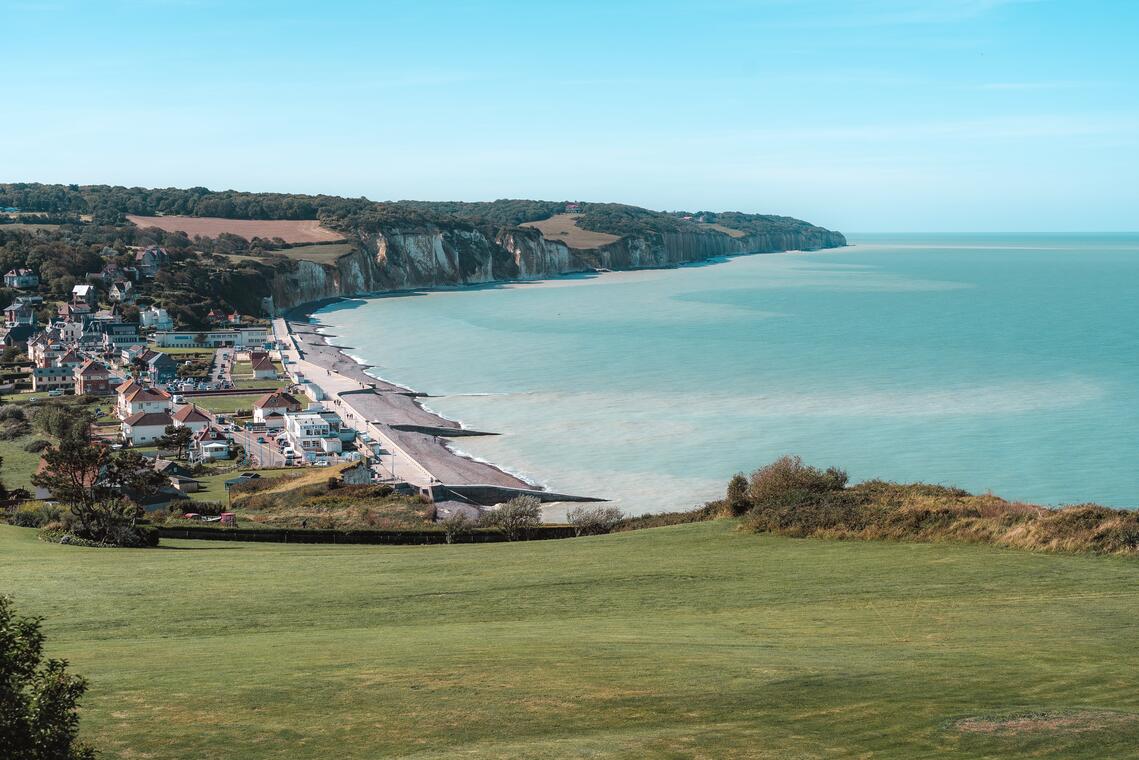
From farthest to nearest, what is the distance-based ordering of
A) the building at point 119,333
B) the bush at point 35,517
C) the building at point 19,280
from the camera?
the building at point 19,280, the building at point 119,333, the bush at point 35,517

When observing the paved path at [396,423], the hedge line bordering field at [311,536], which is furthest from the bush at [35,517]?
the paved path at [396,423]

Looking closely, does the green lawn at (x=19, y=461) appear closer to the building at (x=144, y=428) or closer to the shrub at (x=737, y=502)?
the building at (x=144, y=428)

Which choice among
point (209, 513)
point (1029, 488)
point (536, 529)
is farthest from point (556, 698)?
point (1029, 488)

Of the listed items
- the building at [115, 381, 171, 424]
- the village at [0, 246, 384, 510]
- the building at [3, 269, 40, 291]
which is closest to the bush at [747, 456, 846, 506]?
the village at [0, 246, 384, 510]

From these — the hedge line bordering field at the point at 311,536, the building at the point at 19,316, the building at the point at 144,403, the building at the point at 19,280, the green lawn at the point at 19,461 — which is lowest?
the green lawn at the point at 19,461

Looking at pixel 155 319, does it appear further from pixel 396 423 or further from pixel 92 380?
pixel 396 423

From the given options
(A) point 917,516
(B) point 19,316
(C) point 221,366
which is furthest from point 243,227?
(A) point 917,516
